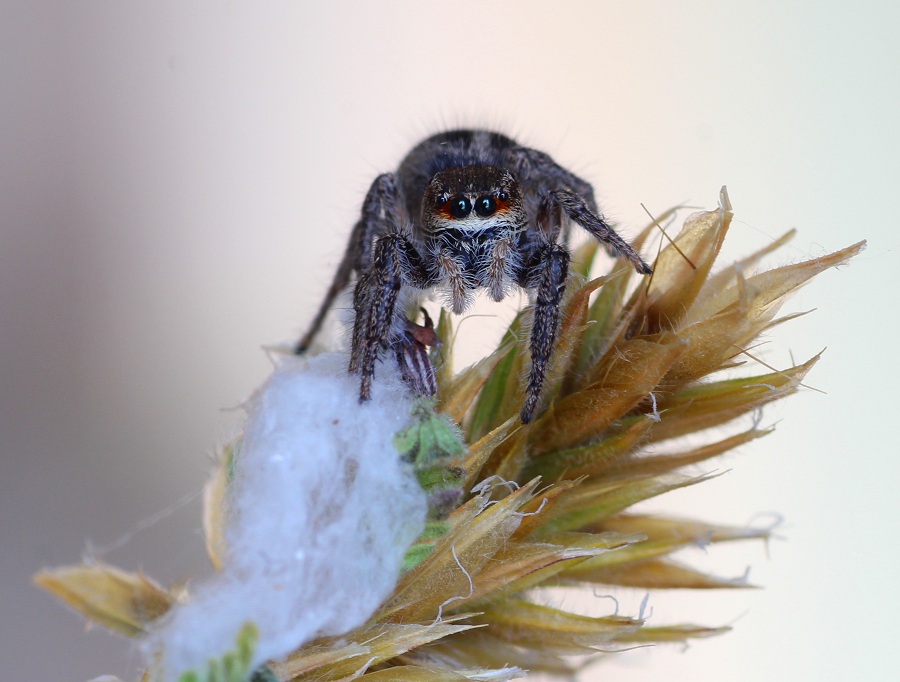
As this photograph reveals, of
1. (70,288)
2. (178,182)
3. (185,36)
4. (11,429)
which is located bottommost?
(11,429)

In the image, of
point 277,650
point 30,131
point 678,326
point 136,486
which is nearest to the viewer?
point 277,650

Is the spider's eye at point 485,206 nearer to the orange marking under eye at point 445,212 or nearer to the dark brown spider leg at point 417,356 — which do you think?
the orange marking under eye at point 445,212

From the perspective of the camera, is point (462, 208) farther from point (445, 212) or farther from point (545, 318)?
point (545, 318)

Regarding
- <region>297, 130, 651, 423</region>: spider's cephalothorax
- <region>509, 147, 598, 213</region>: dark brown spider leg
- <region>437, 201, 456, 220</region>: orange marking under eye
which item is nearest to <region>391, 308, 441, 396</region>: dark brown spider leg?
<region>297, 130, 651, 423</region>: spider's cephalothorax

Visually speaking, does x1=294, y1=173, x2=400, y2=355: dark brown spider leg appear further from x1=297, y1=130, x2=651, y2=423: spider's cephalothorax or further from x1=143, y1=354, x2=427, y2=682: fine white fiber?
x1=143, y1=354, x2=427, y2=682: fine white fiber

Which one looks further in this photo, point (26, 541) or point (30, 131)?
point (30, 131)

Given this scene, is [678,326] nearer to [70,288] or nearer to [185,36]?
[70,288]

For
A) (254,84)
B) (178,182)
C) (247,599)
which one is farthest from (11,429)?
(247,599)

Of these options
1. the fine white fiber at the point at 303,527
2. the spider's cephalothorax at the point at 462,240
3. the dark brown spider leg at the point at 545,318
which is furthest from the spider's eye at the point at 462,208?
the fine white fiber at the point at 303,527
